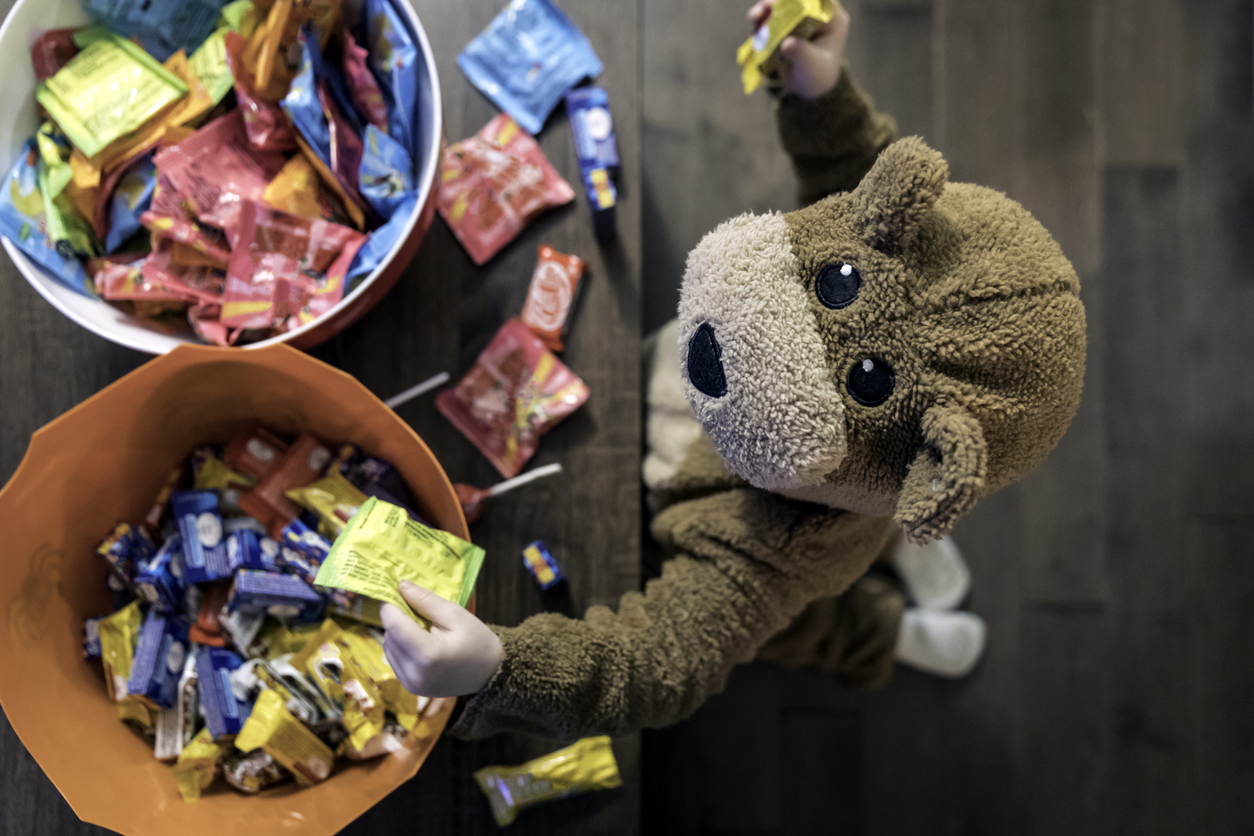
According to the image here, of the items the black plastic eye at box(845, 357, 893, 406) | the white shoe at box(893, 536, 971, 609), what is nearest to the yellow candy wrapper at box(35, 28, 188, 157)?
the black plastic eye at box(845, 357, 893, 406)

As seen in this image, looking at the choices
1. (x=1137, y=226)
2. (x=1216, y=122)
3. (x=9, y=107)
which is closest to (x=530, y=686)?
(x=9, y=107)

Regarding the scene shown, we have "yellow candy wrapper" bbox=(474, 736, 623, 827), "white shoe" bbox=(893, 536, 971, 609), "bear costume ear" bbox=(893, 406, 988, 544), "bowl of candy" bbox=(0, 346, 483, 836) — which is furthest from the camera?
"white shoe" bbox=(893, 536, 971, 609)

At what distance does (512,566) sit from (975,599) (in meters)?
0.79

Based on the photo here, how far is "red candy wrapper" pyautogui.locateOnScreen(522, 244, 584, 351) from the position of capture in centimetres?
65

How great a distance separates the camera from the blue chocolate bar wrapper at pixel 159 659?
545 millimetres

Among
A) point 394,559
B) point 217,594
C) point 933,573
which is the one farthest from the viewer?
point 933,573

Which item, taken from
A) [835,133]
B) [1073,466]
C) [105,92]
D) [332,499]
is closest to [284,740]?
[332,499]

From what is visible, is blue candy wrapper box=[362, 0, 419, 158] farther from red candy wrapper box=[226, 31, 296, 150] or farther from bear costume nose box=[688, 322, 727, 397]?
bear costume nose box=[688, 322, 727, 397]

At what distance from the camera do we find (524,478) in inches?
25.2

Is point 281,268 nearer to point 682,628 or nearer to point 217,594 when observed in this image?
point 217,594

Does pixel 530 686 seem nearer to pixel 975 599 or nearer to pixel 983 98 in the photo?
pixel 975 599

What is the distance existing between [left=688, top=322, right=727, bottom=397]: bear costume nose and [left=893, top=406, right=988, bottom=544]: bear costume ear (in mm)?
116

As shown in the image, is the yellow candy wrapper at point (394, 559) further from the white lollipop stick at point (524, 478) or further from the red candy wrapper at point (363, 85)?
the red candy wrapper at point (363, 85)

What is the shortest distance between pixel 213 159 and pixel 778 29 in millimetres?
449
